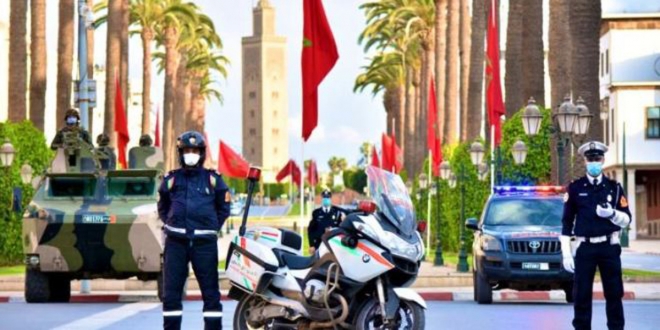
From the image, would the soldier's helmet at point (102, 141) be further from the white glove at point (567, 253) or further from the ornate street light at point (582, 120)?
the white glove at point (567, 253)

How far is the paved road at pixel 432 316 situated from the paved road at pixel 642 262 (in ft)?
62.7

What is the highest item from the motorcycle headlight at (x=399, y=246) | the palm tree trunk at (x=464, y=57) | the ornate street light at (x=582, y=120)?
the palm tree trunk at (x=464, y=57)

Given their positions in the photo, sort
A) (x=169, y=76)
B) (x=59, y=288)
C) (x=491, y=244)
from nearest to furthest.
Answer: (x=491, y=244) < (x=59, y=288) < (x=169, y=76)

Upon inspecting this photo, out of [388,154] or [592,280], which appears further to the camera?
[388,154]

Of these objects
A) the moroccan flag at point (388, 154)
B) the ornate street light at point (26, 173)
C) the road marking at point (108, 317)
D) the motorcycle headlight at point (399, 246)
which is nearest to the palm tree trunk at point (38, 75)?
the ornate street light at point (26, 173)

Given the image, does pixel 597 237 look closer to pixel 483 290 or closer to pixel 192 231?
pixel 192 231

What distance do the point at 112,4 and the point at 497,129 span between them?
914 inches

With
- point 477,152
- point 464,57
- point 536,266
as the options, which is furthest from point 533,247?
point 464,57

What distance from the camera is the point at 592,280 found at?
16.1 meters

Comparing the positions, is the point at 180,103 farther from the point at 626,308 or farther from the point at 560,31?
the point at 626,308

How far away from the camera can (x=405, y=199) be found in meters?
16.4

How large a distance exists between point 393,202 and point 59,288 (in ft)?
40.6

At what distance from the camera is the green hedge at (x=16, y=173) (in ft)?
151

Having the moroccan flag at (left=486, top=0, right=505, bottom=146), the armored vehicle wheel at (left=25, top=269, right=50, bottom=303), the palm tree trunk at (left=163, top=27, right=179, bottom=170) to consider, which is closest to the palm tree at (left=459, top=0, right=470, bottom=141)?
the moroccan flag at (left=486, top=0, right=505, bottom=146)
